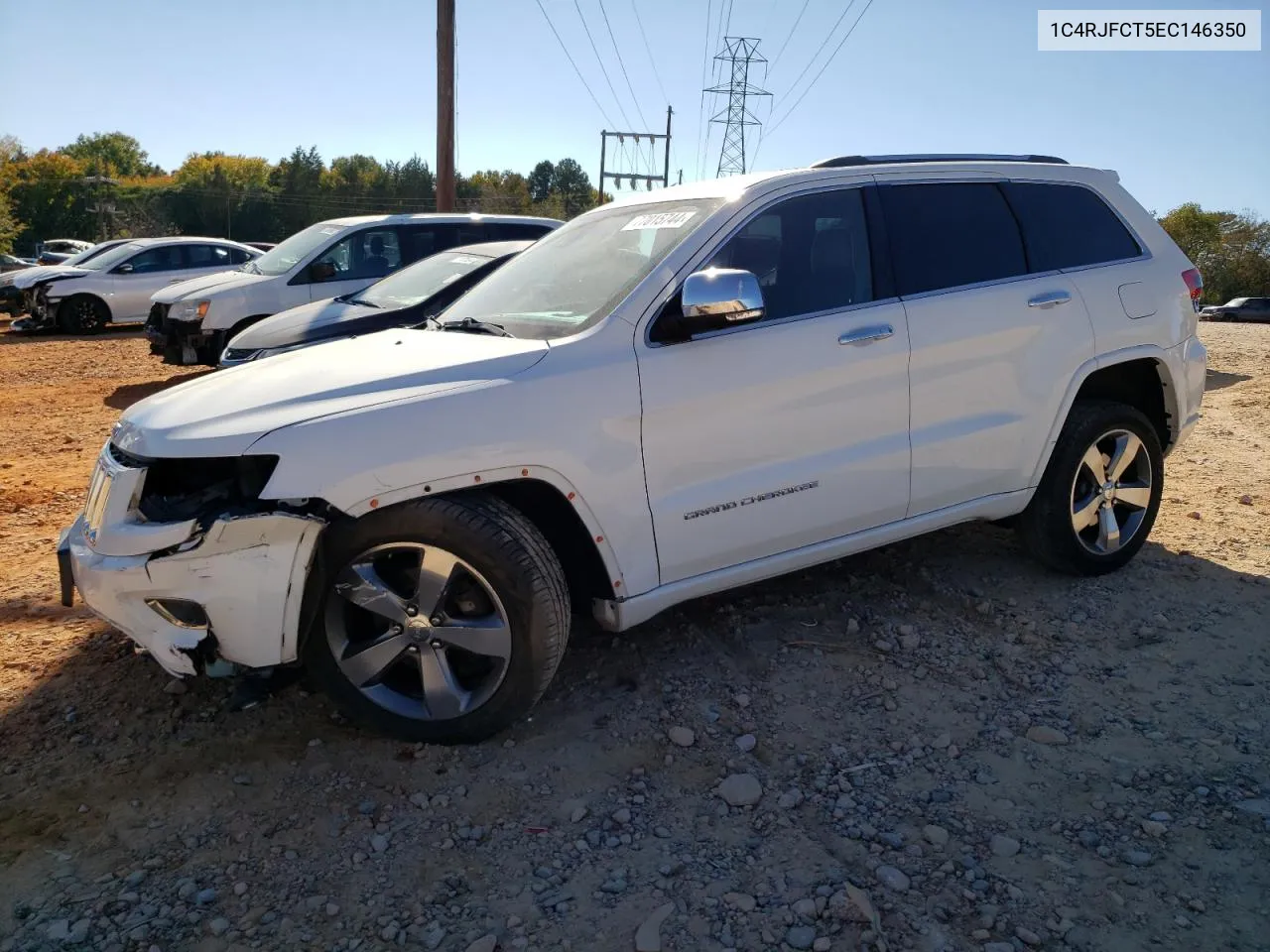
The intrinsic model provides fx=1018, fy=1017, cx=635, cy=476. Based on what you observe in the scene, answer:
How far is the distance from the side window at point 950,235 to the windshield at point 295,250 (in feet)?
25.6

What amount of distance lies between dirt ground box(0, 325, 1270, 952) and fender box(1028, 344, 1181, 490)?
0.66m

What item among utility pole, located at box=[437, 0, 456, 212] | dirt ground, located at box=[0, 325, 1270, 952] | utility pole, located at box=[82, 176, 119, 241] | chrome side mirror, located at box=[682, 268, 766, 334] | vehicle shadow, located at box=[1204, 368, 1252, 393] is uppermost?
utility pole, located at box=[82, 176, 119, 241]

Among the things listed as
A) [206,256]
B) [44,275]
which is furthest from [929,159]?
[44,275]

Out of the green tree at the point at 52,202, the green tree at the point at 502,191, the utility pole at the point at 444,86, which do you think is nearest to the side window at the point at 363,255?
the utility pole at the point at 444,86

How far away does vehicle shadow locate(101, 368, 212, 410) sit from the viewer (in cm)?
1013

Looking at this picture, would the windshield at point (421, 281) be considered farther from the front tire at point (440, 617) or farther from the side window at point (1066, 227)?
the front tire at point (440, 617)

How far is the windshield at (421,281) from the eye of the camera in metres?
8.12

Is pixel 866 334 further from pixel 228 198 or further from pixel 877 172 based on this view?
pixel 228 198

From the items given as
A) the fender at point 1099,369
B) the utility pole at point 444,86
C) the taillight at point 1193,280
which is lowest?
the fender at point 1099,369

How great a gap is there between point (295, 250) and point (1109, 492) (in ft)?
29.5

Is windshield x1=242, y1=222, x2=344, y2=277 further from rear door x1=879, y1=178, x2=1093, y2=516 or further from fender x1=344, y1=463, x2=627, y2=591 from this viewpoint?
fender x1=344, y1=463, x2=627, y2=591

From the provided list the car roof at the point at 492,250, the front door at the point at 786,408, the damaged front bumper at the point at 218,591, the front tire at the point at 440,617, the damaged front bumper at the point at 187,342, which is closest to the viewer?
the damaged front bumper at the point at 218,591

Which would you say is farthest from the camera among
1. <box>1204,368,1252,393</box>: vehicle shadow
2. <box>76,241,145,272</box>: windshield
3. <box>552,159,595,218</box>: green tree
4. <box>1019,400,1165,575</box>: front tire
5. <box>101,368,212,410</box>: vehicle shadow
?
<box>552,159,595,218</box>: green tree

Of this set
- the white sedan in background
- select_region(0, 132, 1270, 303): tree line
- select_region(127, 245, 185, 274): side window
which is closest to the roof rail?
the white sedan in background
